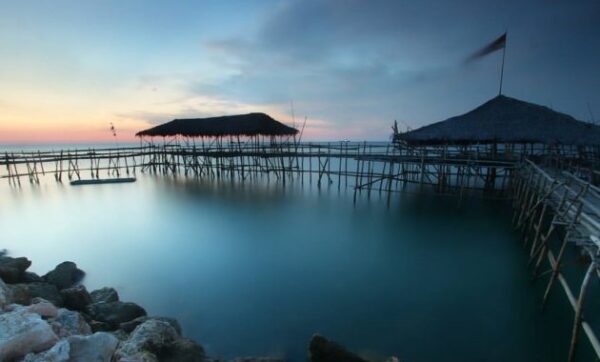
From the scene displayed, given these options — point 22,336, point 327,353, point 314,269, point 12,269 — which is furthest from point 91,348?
point 314,269

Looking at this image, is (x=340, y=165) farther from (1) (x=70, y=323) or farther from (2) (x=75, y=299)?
(1) (x=70, y=323)

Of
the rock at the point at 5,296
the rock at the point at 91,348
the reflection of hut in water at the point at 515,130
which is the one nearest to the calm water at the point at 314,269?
the rock at the point at 91,348

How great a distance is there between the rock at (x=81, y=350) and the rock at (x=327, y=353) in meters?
2.58

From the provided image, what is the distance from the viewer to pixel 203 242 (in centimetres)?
1070

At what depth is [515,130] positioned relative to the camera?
12867 millimetres

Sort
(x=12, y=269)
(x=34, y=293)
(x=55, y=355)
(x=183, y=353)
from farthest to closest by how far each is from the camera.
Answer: (x=12, y=269), (x=34, y=293), (x=183, y=353), (x=55, y=355)

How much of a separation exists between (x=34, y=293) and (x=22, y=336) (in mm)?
3198

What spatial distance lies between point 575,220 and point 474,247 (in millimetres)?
4864

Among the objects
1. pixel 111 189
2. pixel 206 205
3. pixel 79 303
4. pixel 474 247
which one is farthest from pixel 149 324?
pixel 111 189

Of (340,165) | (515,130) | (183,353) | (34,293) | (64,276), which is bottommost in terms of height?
(64,276)

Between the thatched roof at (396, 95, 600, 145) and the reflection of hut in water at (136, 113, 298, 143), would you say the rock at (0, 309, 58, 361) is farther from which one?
the reflection of hut in water at (136, 113, 298, 143)

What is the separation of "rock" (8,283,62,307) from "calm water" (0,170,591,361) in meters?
1.59

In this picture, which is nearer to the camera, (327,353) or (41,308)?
(41,308)

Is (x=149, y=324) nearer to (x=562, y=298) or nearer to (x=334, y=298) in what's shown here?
(x=334, y=298)
